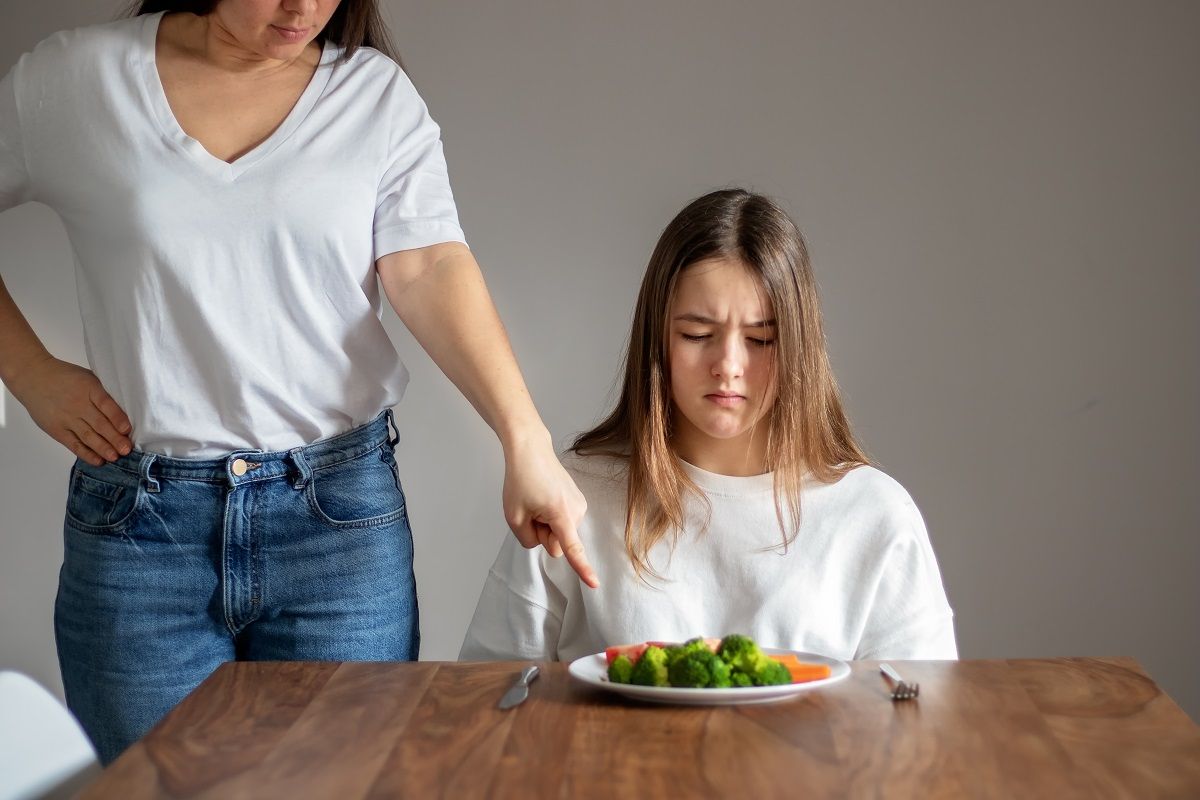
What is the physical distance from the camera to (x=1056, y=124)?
109 inches

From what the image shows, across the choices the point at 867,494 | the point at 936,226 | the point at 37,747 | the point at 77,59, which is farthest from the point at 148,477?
the point at 936,226

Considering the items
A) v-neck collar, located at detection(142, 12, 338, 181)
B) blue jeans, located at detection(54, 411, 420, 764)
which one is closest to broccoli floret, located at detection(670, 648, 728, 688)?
blue jeans, located at detection(54, 411, 420, 764)

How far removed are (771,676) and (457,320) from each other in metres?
0.51

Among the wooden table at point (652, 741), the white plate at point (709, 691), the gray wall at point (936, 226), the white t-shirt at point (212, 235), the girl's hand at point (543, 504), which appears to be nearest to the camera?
the wooden table at point (652, 741)

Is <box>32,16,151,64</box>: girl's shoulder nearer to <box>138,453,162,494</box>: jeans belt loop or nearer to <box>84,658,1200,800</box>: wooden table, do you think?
<box>138,453,162,494</box>: jeans belt loop

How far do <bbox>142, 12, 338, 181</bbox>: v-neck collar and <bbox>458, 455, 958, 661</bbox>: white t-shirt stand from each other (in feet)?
1.74

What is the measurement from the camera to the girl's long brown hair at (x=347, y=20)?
4.64ft

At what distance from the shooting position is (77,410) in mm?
1384

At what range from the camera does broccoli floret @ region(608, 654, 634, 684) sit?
108 centimetres

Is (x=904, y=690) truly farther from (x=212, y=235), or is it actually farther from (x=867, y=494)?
(x=212, y=235)

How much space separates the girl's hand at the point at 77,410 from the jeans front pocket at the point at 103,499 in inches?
0.8

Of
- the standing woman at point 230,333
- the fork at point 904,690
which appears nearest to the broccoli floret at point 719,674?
the fork at point 904,690

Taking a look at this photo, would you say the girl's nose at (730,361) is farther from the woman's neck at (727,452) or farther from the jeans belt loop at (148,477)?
the jeans belt loop at (148,477)

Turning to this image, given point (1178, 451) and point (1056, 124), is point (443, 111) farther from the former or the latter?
point (1178, 451)
